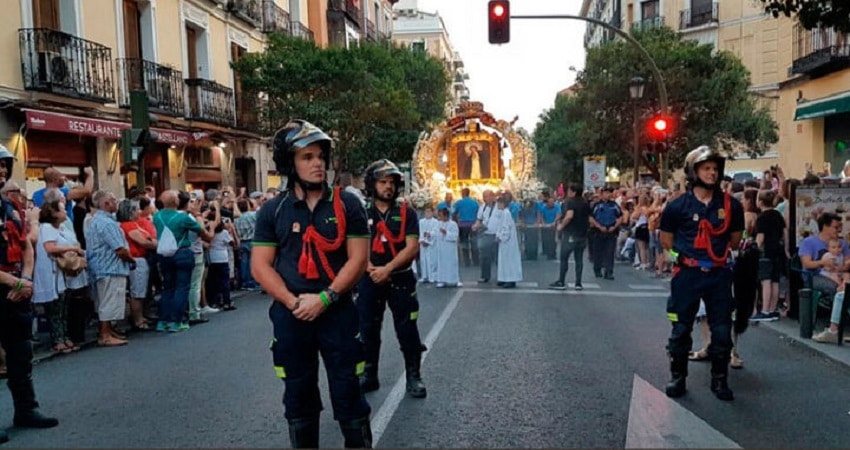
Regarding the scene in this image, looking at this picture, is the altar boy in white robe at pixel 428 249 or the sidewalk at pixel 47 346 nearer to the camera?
the sidewalk at pixel 47 346

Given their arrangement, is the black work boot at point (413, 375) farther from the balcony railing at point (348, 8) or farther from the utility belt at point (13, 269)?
the balcony railing at point (348, 8)

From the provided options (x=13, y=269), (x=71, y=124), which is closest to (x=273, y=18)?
(x=71, y=124)

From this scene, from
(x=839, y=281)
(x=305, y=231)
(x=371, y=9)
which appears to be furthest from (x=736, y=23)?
(x=305, y=231)

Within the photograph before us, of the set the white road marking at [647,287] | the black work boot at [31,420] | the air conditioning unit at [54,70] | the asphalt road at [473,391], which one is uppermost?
the air conditioning unit at [54,70]

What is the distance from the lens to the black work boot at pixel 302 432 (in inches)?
149

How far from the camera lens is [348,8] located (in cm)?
3641

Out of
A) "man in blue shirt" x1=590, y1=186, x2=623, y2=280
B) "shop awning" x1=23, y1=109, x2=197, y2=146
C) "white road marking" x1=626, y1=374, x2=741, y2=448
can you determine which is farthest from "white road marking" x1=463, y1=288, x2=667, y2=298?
"shop awning" x1=23, y1=109, x2=197, y2=146

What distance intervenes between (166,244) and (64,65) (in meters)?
7.72

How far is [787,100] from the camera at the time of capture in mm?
27234

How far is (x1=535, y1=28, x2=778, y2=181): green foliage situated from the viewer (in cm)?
2869

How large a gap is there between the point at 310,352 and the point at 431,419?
5.74 feet

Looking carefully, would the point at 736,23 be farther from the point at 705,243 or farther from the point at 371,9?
the point at 705,243

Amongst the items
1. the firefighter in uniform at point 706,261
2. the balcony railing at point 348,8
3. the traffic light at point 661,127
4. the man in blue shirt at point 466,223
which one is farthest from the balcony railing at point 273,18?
the firefighter in uniform at point 706,261

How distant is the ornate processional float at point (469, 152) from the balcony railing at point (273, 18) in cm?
712
